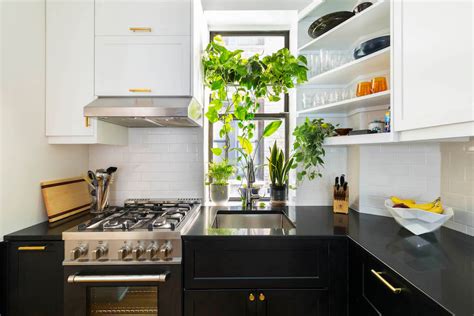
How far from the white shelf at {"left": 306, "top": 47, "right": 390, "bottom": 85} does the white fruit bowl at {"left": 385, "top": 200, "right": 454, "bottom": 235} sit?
928mm

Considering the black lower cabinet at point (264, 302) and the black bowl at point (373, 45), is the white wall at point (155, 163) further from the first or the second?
the black bowl at point (373, 45)

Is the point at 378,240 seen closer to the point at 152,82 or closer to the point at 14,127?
the point at 152,82

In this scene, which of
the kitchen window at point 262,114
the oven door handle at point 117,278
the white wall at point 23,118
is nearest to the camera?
the oven door handle at point 117,278

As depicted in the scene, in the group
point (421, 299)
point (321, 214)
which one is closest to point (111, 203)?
point (321, 214)

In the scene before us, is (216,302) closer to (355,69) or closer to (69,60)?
(355,69)

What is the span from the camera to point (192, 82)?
5.91 ft

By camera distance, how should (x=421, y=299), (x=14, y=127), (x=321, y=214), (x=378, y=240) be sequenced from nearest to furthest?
(x=421, y=299)
(x=378, y=240)
(x=14, y=127)
(x=321, y=214)

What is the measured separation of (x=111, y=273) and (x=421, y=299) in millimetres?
1454

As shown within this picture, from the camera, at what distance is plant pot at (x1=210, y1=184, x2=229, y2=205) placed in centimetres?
226

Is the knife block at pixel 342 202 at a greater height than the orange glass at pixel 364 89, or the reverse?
the orange glass at pixel 364 89

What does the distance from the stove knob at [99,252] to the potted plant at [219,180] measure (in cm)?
100

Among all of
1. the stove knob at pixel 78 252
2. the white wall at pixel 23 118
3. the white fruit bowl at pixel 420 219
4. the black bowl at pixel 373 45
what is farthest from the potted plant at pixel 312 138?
the white wall at pixel 23 118

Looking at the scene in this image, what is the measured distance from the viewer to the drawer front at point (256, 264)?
146 cm

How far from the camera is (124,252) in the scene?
4.70 feet
